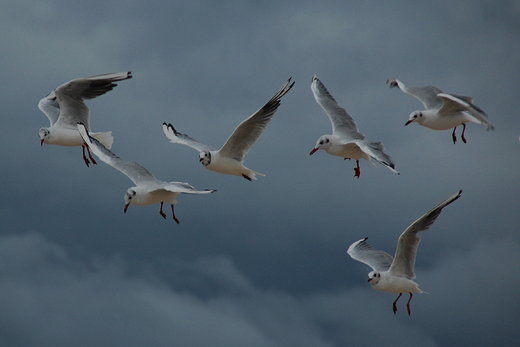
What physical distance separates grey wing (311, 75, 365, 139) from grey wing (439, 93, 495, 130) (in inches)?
77.1

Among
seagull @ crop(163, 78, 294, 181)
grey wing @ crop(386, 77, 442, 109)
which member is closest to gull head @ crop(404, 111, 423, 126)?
grey wing @ crop(386, 77, 442, 109)

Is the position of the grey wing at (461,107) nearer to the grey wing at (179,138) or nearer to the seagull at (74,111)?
the grey wing at (179,138)

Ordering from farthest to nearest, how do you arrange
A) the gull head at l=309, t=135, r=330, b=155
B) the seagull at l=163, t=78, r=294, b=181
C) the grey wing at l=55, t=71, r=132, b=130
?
1. the grey wing at l=55, t=71, r=132, b=130
2. the gull head at l=309, t=135, r=330, b=155
3. the seagull at l=163, t=78, r=294, b=181

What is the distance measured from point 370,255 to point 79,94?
7.12 metres

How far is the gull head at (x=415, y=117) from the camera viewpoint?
15.3 metres

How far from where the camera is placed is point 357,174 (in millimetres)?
14664

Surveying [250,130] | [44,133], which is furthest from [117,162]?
[250,130]

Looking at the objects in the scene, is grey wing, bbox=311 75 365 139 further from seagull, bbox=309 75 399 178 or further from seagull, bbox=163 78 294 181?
seagull, bbox=163 78 294 181

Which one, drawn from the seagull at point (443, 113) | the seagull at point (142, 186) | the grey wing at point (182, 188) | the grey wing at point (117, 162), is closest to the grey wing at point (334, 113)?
the seagull at point (443, 113)

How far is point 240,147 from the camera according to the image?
1295 cm

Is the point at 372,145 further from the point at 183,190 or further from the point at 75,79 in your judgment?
the point at 75,79

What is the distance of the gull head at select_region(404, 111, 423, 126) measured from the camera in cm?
1526

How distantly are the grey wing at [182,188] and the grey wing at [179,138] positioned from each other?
195 centimetres

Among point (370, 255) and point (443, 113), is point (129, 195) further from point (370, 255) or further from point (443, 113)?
point (443, 113)
